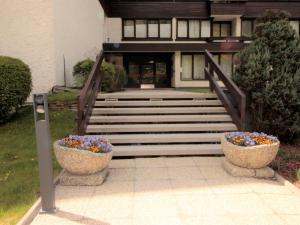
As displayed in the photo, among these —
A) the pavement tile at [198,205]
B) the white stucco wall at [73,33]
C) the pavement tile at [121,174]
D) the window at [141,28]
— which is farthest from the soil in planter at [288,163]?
the window at [141,28]

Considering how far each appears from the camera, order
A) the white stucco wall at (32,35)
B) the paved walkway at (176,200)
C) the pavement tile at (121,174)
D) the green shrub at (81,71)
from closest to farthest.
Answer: the paved walkway at (176,200) < the pavement tile at (121,174) < the white stucco wall at (32,35) < the green shrub at (81,71)

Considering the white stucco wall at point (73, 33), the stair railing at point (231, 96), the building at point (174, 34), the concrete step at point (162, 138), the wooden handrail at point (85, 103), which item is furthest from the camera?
the building at point (174, 34)

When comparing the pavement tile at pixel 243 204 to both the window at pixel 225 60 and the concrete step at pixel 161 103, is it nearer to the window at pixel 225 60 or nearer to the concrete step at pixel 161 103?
the concrete step at pixel 161 103

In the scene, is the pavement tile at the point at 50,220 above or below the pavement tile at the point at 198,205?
above

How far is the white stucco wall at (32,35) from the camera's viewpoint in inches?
460

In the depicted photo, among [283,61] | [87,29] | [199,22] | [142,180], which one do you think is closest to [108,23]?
[199,22]

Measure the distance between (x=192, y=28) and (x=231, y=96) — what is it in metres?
20.2

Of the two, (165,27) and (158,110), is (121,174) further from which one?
(165,27)

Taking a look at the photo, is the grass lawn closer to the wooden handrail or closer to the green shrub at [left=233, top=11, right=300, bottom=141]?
the wooden handrail

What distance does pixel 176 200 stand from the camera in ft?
16.7

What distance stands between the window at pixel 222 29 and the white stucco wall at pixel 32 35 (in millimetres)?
19901

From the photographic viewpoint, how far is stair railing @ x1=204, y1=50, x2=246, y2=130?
7848 millimetres

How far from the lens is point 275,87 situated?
7.96 m

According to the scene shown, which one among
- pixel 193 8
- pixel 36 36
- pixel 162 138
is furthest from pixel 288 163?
pixel 193 8
